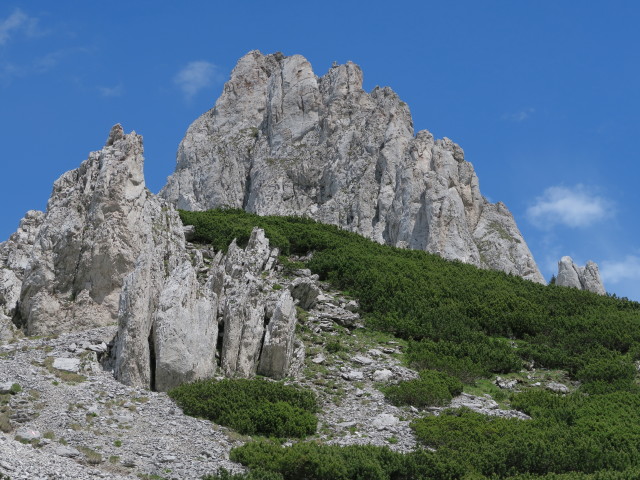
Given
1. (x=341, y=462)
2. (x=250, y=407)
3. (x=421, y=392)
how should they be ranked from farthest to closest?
(x=421, y=392) → (x=250, y=407) → (x=341, y=462)

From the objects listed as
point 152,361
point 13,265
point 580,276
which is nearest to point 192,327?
point 152,361

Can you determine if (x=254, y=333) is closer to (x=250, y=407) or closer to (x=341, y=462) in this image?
(x=250, y=407)

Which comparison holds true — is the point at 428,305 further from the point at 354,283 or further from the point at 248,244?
the point at 248,244

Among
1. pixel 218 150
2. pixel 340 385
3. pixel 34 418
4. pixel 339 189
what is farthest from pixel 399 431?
pixel 218 150

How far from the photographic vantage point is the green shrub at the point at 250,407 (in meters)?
25.0

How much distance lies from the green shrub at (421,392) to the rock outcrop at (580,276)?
189 ft

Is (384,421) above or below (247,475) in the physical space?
above

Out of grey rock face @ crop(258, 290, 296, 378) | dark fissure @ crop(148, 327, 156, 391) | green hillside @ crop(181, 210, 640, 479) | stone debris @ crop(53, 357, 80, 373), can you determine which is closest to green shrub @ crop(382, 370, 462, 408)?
green hillside @ crop(181, 210, 640, 479)

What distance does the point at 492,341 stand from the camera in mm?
37375

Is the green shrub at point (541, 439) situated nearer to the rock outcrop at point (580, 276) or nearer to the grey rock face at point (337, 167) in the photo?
the rock outcrop at point (580, 276)

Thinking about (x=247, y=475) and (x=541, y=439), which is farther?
(x=541, y=439)

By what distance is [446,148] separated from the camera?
12688 centimetres

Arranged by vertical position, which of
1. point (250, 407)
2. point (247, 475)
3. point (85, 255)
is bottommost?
point (247, 475)

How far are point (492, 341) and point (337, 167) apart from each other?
3678 inches
